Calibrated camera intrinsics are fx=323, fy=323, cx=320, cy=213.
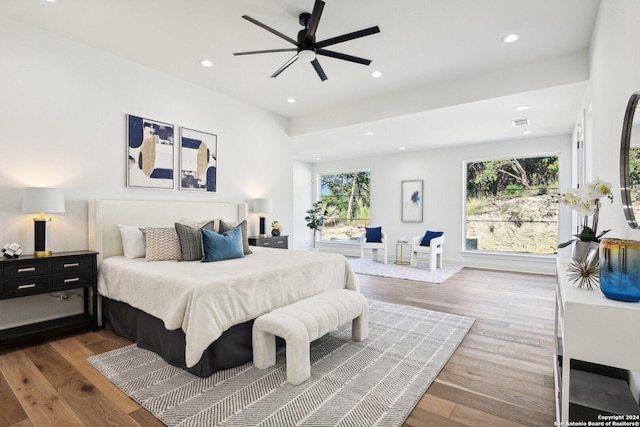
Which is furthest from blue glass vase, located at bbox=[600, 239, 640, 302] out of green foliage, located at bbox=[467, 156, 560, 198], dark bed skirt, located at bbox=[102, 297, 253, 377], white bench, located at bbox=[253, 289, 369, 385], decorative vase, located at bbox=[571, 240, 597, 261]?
green foliage, located at bbox=[467, 156, 560, 198]

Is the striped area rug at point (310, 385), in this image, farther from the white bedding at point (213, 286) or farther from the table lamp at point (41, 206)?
the table lamp at point (41, 206)

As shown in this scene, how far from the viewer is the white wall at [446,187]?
20.3 ft

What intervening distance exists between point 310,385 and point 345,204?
705 centimetres

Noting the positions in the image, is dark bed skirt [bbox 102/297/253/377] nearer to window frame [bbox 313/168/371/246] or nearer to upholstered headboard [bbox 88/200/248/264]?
upholstered headboard [bbox 88/200/248/264]

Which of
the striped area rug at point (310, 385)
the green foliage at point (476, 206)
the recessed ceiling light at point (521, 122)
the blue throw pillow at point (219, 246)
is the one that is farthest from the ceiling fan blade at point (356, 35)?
the green foliage at point (476, 206)

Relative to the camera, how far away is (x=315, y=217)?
9.09 m

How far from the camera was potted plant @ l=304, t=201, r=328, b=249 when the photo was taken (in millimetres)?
8836

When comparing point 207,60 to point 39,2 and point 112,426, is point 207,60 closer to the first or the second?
point 39,2

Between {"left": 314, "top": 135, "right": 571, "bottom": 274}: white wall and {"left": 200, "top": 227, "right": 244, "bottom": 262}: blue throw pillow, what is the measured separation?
17.3ft

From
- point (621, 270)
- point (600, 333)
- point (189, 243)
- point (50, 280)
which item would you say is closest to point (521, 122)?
point (621, 270)

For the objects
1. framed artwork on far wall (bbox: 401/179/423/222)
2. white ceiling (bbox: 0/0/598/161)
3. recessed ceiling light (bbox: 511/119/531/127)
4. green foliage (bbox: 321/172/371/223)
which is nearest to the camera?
white ceiling (bbox: 0/0/598/161)

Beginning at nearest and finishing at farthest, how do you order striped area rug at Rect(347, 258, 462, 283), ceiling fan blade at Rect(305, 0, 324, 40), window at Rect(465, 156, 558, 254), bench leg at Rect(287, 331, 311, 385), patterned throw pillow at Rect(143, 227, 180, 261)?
bench leg at Rect(287, 331, 311, 385), ceiling fan blade at Rect(305, 0, 324, 40), patterned throw pillow at Rect(143, 227, 180, 261), striped area rug at Rect(347, 258, 462, 283), window at Rect(465, 156, 558, 254)

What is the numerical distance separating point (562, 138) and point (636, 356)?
6.26 meters

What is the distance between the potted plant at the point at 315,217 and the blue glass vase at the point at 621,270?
7.58 metres
